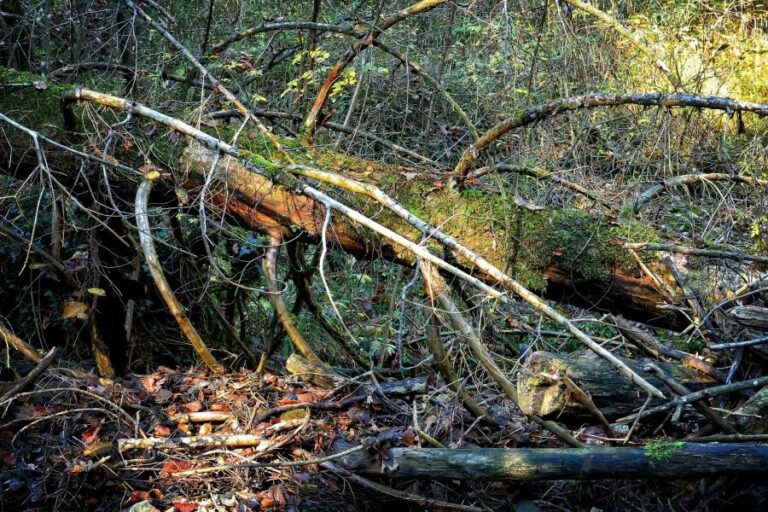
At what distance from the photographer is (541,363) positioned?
142 inches

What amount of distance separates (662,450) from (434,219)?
1842 millimetres

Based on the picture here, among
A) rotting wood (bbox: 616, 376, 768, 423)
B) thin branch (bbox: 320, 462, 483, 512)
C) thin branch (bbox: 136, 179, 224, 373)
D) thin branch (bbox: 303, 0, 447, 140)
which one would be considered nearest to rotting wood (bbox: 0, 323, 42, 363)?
thin branch (bbox: 136, 179, 224, 373)

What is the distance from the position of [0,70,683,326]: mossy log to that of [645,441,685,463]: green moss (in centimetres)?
101

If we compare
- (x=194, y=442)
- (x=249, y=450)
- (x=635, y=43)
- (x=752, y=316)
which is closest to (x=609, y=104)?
(x=635, y=43)

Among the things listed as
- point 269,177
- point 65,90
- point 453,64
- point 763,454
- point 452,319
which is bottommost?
point 763,454

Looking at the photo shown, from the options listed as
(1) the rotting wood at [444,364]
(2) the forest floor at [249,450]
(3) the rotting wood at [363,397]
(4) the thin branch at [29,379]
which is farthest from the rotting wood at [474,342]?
(4) the thin branch at [29,379]

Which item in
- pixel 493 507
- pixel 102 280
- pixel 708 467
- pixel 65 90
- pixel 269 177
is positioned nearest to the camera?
pixel 708 467

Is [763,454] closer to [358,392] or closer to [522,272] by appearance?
[522,272]

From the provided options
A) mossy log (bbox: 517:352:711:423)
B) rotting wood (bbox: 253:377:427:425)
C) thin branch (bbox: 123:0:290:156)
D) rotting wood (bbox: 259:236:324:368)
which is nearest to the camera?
mossy log (bbox: 517:352:711:423)

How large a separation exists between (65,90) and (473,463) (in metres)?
3.47

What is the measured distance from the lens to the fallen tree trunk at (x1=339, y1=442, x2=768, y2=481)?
129 inches

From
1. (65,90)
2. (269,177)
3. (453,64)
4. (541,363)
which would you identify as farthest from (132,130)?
(453,64)

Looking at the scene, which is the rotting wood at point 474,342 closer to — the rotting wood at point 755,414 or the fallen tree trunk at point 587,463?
the fallen tree trunk at point 587,463

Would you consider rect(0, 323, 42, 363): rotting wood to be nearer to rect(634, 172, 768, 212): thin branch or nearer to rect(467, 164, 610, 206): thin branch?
rect(467, 164, 610, 206): thin branch
